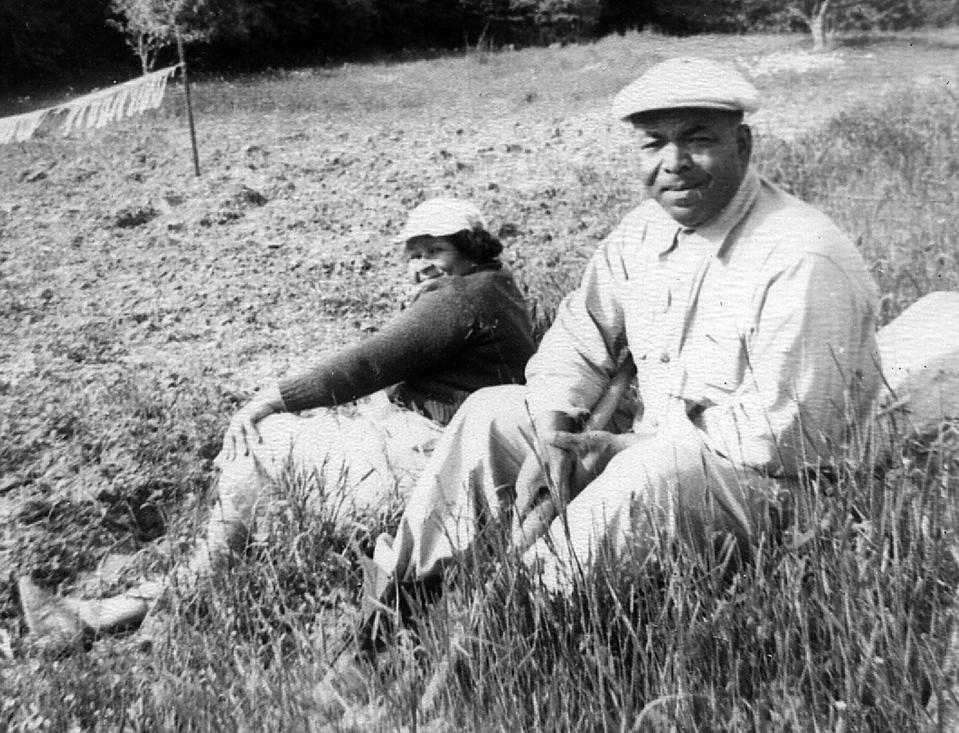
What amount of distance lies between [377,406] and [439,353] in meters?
0.44

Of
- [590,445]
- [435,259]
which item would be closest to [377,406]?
[435,259]

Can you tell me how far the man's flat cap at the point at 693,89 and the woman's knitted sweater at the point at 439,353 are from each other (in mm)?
932

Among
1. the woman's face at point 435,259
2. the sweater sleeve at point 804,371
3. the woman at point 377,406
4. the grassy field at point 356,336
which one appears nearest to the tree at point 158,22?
the grassy field at point 356,336

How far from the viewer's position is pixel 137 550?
3453mm

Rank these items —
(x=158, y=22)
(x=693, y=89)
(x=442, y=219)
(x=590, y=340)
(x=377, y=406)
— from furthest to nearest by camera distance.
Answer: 1. (x=158, y=22)
2. (x=377, y=406)
3. (x=442, y=219)
4. (x=590, y=340)
5. (x=693, y=89)

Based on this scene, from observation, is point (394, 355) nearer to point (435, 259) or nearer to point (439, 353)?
point (439, 353)

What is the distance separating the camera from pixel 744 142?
2.51 meters

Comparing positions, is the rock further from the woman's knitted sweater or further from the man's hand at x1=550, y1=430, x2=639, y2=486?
the woman's knitted sweater

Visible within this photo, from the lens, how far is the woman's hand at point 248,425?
10.1ft

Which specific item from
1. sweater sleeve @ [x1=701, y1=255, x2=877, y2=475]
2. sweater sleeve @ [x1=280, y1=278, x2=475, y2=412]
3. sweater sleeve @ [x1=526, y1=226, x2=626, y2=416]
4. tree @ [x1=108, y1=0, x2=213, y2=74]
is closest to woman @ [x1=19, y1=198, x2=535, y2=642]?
sweater sleeve @ [x1=280, y1=278, x2=475, y2=412]

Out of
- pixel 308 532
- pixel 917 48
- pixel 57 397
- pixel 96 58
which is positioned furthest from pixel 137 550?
pixel 96 58

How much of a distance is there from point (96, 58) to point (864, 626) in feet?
50.8

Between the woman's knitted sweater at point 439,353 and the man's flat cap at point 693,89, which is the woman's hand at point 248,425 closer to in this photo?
the woman's knitted sweater at point 439,353

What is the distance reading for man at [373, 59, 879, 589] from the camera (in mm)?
2178
